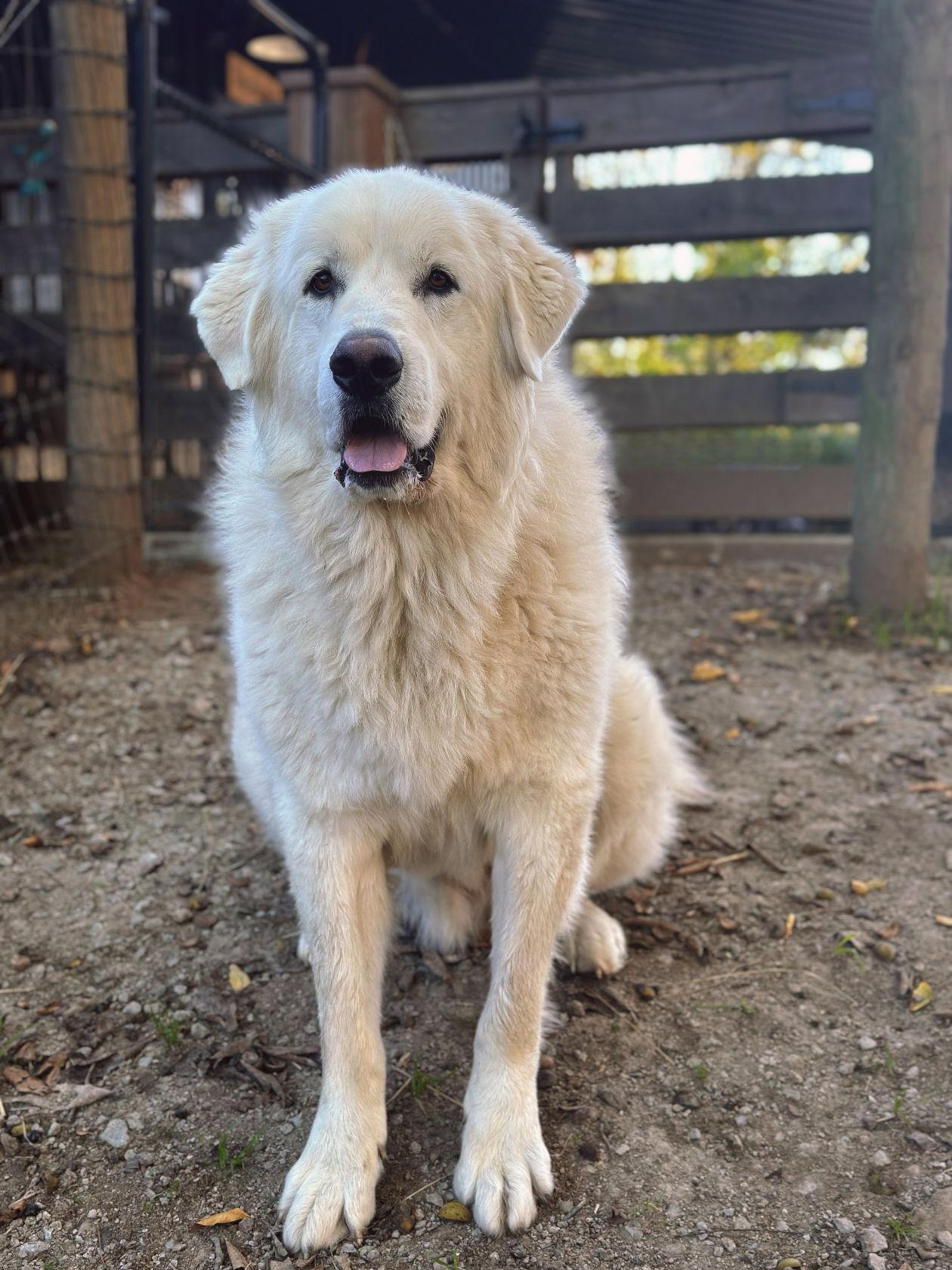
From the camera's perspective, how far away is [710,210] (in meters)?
5.93

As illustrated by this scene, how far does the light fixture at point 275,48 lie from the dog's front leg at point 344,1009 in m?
8.03

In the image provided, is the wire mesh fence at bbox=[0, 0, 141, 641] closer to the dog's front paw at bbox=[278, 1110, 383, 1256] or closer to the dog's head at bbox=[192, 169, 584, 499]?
the dog's head at bbox=[192, 169, 584, 499]

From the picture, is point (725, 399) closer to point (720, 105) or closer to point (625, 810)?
point (720, 105)

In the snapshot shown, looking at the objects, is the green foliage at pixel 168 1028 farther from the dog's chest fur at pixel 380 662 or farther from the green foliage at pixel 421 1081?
the dog's chest fur at pixel 380 662

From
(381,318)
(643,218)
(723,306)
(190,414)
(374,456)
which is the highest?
(643,218)

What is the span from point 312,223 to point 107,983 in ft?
5.83

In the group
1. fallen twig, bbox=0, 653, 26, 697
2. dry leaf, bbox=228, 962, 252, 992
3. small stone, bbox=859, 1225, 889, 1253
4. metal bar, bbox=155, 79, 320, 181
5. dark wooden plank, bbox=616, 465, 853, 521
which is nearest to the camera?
small stone, bbox=859, 1225, 889, 1253

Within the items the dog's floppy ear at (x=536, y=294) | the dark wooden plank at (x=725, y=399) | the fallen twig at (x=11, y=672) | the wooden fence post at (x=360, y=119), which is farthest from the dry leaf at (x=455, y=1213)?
the wooden fence post at (x=360, y=119)

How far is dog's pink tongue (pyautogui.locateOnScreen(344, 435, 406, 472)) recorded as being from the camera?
1.89 meters

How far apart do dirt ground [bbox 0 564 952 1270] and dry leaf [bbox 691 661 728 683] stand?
0.97ft

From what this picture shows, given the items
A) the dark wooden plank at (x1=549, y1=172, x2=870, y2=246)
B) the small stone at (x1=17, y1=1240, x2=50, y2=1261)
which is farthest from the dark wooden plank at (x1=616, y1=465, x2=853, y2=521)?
the small stone at (x1=17, y1=1240, x2=50, y2=1261)

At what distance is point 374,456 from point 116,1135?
4.64ft

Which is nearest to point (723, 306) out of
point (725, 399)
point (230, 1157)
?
point (725, 399)

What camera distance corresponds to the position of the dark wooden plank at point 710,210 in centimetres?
581
